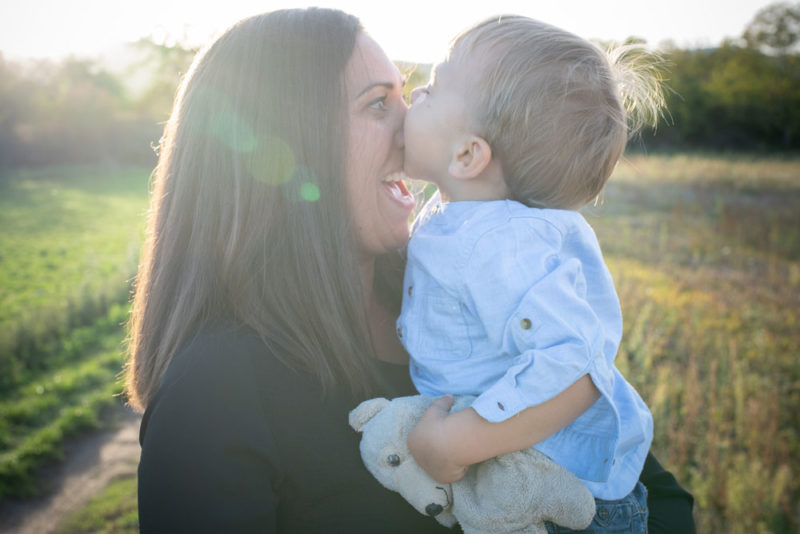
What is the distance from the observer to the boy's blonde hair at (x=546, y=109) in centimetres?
160

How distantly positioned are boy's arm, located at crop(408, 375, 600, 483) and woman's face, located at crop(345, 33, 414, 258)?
82cm

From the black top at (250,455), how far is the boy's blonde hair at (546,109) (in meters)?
0.88

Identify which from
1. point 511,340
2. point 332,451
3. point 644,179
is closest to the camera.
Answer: point 511,340

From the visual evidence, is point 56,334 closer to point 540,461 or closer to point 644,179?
point 540,461

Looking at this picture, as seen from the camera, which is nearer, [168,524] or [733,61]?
[168,524]

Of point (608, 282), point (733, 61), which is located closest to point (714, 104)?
point (733, 61)

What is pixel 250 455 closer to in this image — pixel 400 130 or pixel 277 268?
pixel 277 268

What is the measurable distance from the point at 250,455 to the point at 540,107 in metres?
1.22

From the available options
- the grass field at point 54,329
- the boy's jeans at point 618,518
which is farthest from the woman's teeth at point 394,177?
the grass field at point 54,329

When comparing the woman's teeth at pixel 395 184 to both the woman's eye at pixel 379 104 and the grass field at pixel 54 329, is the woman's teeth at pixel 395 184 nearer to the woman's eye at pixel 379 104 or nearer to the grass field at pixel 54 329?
the woman's eye at pixel 379 104

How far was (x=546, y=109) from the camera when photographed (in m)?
1.60

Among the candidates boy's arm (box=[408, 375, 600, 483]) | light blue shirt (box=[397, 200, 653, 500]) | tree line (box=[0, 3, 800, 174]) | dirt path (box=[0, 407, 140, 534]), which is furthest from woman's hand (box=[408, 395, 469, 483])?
tree line (box=[0, 3, 800, 174])

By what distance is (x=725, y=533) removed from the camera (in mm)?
3250

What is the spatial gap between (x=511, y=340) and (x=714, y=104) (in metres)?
45.9
